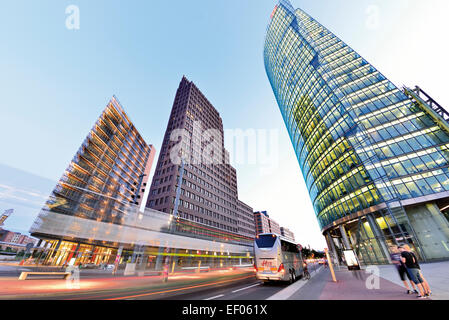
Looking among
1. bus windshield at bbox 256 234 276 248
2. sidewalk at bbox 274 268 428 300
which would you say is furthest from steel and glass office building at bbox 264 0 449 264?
bus windshield at bbox 256 234 276 248

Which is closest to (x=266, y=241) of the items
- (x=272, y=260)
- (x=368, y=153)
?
(x=272, y=260)

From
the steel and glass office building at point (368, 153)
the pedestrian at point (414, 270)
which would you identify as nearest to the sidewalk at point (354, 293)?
the pedestrian at point (414, 270)

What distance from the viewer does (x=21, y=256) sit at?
2461cm

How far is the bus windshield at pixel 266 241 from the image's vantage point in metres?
12.0

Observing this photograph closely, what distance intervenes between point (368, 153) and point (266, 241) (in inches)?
1059

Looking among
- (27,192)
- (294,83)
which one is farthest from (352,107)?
(27,192)

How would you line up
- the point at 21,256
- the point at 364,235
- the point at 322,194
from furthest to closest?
the point at 322,194 < the point at 364,235 < the point at 21,256

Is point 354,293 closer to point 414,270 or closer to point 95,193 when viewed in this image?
point 414,270

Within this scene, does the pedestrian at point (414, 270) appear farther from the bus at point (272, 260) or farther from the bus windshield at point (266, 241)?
the bus windshield at point (266, 241)

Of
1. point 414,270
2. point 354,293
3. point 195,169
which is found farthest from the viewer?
Answer: point 195,169

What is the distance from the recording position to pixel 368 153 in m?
27.4

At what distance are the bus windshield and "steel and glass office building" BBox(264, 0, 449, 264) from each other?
2167cm

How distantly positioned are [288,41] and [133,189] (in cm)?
7640

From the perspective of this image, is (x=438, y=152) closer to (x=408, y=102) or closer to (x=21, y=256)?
(x=408, y=102)
